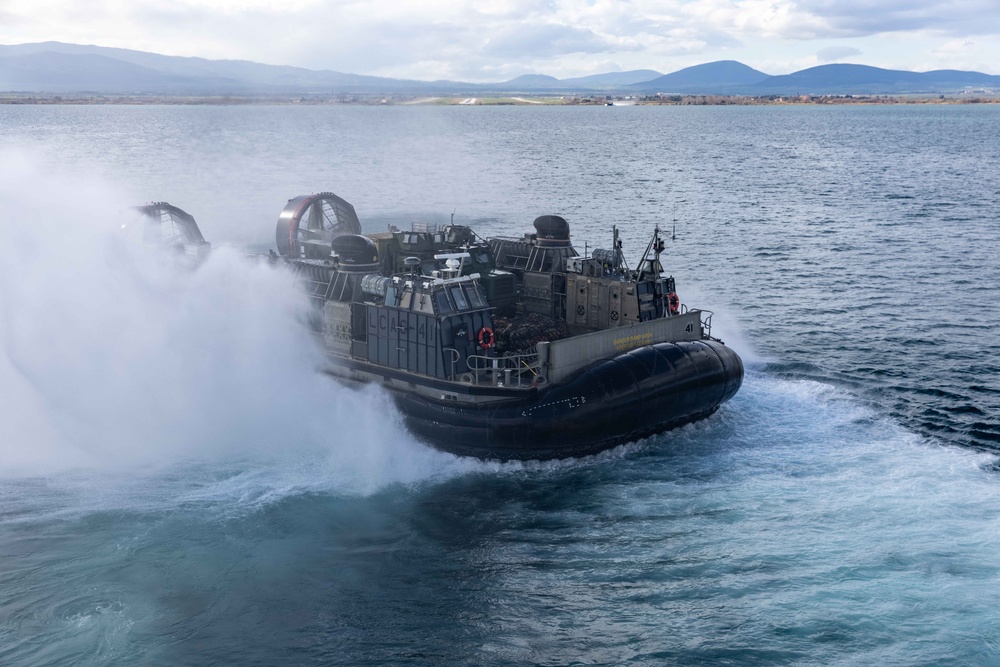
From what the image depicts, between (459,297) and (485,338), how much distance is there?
1.42 m

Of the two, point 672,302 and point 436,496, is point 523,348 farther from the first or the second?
point 436,496

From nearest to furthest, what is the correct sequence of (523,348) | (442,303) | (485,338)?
1. (442,303)
2. (485,338)
3. (523,348)

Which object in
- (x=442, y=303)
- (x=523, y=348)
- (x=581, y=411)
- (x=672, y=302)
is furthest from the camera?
(x=672, y=302)

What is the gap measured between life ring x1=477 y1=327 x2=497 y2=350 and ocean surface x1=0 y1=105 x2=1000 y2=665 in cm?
347

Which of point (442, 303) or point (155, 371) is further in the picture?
point (155, 371)

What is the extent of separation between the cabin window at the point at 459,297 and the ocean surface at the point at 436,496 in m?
3.80

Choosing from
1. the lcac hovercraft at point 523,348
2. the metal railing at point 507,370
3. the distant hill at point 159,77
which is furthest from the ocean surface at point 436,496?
the distant hill at point 159,77

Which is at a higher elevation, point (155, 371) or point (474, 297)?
point (474, 297)

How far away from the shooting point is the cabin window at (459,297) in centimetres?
2602

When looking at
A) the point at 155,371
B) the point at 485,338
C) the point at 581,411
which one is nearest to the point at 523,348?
the point at 485,338

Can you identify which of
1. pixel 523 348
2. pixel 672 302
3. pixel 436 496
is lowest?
pixel 436 496

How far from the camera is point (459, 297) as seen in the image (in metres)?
26.1

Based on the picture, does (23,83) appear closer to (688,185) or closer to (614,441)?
(688,185)

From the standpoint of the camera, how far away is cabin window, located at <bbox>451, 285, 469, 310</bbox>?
26.0m
